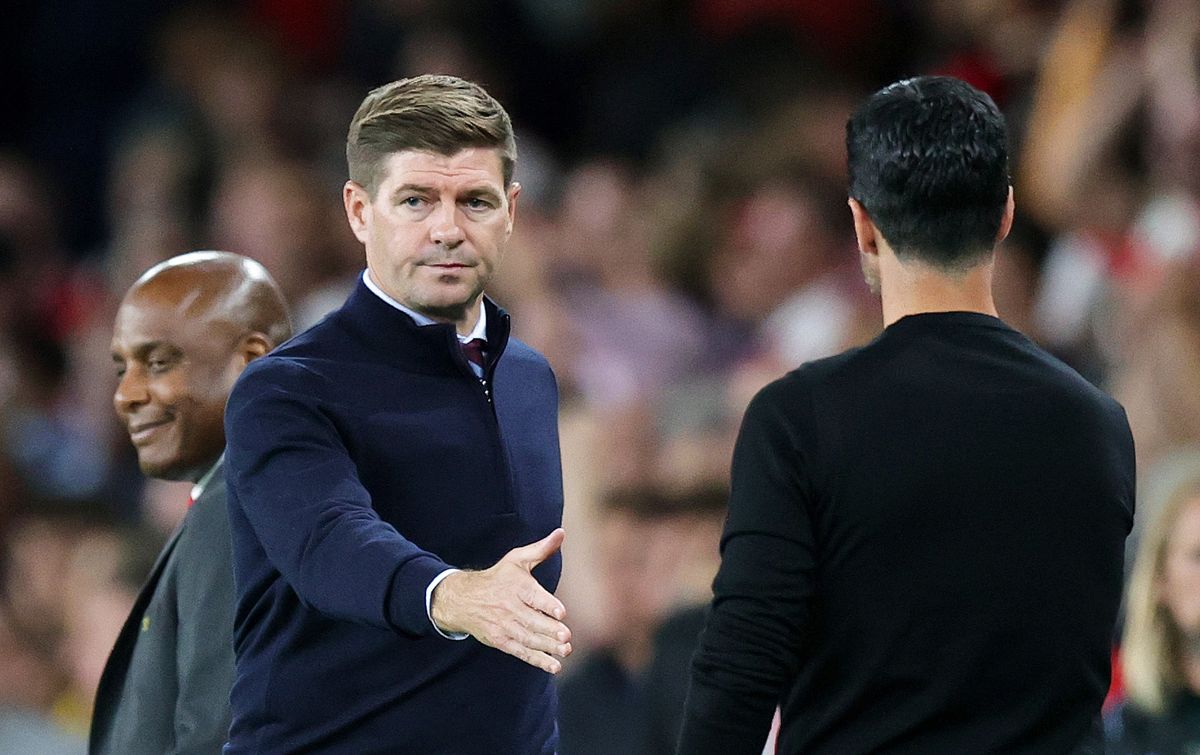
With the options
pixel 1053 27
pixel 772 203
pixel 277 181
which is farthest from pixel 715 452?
pixel 277 181

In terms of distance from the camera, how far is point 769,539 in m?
2.59

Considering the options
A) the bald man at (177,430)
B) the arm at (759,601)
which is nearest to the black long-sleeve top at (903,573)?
the arm at (759,601)

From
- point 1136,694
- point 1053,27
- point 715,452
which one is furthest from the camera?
point 1053,27

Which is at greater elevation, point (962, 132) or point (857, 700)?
point (962, 132)

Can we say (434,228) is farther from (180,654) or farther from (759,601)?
(180,654)

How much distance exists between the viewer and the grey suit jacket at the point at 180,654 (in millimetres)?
3277

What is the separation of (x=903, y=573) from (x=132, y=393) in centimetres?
158

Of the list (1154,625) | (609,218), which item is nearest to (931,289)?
(1154,625)

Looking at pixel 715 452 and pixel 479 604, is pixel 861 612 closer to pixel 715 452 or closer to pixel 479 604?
pixel 479 604

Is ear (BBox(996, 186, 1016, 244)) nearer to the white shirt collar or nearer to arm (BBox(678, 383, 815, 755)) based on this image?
arm (BBox(678, 383, 815, 755))

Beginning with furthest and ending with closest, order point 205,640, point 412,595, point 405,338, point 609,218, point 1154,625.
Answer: point 609,218 < point 1154,625 < point 205,640 < point 405,338 < point 412,595

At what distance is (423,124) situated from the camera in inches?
117

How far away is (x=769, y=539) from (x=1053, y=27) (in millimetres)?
5058

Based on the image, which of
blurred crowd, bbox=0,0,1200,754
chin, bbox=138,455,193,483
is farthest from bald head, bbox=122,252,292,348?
blurred crowd, bbox=0,0,1200,754
